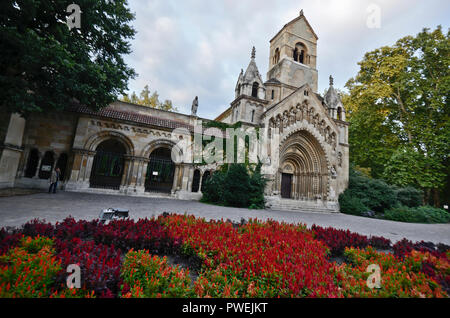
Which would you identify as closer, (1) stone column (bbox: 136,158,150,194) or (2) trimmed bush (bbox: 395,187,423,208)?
(1) stone column (bbox: 136,158,150,194)

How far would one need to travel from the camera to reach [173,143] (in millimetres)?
15680

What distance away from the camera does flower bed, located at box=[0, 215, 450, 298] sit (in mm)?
2367

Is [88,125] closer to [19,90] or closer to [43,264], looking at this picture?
[19,90]

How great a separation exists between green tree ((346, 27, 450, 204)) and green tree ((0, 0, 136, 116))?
22.6 metres

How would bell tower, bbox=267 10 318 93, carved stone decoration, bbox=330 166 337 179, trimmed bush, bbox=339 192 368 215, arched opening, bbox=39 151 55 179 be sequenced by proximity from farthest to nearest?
bell tower, bbox=267 10 318 93 < carved stone decoration, bbox=330 166 337 179 < trimmed bush, bbox=339 192 368 215 < arched opening, bbox=39 151 55 179

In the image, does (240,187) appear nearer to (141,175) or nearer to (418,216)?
(141,175)

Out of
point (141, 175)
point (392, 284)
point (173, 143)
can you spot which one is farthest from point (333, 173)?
point (392, 284)

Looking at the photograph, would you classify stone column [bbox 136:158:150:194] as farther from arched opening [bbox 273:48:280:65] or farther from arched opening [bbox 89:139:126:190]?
arched opening [bbox 273:48:280:65]

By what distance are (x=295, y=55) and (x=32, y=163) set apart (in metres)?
26.5

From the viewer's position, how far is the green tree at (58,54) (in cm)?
777

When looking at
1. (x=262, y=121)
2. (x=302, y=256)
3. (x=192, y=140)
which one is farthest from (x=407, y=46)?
(x=302, y=256)

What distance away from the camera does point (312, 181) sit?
1802cm

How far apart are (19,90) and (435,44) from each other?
3139 cm

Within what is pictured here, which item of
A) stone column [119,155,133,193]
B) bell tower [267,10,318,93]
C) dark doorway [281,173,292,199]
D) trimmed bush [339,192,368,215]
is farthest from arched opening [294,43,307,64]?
stone column [119,155,133,193]
